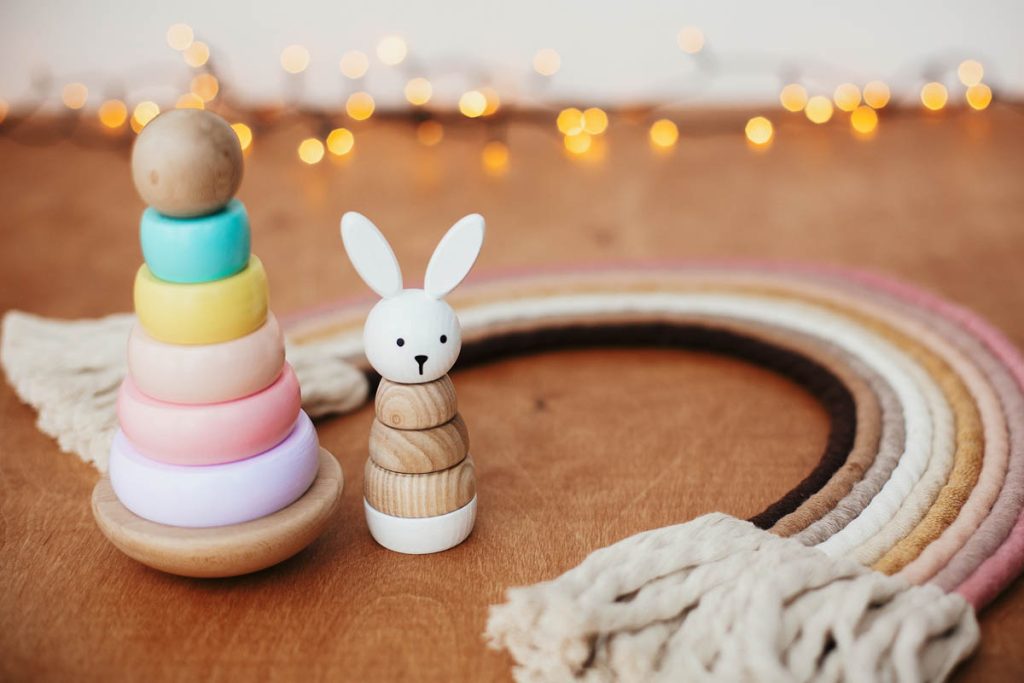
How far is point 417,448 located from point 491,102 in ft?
4.49

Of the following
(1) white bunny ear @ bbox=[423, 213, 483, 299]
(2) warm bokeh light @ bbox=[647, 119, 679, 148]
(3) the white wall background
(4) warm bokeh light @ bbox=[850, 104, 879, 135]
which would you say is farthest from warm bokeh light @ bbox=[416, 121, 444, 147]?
(1) white bunny ear @ bbox=[423, 213, 483, 299]

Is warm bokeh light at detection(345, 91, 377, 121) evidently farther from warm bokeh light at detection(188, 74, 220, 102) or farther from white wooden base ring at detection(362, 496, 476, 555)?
white wooden base ring at detection(362, 496, 476, 555)

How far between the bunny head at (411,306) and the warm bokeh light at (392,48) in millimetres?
1429

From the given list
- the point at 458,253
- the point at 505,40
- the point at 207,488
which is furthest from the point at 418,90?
the point at 207,488

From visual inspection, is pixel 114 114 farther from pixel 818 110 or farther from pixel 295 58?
pixel 818 110

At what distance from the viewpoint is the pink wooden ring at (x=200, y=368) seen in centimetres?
70

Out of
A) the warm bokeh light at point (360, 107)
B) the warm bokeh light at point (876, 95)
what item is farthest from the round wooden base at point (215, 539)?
the warm bokeh light at point (876, 95)

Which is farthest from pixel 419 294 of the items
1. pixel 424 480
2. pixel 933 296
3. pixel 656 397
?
pixel 933 296

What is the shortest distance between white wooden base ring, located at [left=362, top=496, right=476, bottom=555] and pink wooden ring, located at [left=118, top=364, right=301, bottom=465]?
4.3 inches

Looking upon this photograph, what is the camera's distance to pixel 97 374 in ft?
3.30

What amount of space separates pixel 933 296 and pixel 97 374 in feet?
2.86

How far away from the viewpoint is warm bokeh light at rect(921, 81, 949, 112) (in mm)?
2088

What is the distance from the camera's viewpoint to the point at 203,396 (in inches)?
28.0

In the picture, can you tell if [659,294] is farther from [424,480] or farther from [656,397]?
[424,480]
